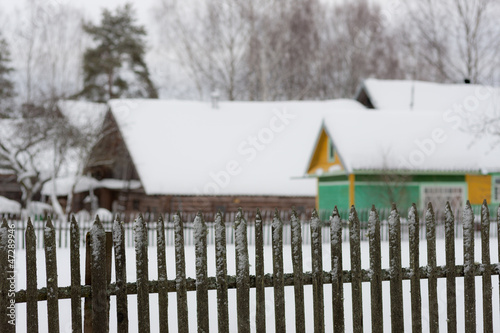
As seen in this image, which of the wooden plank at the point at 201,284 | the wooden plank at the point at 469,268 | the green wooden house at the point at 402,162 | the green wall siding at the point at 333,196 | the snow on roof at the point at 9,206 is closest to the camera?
the wooden plank at the point at 201,284

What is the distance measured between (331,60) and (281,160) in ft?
67.0

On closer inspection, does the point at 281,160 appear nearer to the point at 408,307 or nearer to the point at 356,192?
the point at 356,192

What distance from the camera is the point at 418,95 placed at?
36.9 metres

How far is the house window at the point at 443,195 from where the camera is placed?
23531 millimetres

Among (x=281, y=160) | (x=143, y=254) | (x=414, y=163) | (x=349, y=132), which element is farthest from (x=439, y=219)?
(x=143, y=254)

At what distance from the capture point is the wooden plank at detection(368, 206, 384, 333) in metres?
5.14

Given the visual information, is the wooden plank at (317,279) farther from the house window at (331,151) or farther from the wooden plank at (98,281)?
the house window at (331,151)

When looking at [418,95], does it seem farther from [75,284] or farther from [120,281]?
[75,284]

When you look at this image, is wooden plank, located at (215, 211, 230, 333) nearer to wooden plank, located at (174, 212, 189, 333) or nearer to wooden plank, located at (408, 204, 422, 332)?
wooden plank, located at (174, 212, 189, 333)

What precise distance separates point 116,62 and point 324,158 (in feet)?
86.3

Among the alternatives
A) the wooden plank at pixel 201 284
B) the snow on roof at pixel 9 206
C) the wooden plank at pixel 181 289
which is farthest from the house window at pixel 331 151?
the wooden plank at pixel 181 289

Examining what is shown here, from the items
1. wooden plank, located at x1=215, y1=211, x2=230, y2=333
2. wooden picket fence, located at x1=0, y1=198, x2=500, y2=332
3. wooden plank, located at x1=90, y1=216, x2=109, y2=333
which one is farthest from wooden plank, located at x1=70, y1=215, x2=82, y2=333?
wooden plank, located at x1=215, y1=211, x2=230, y2=333

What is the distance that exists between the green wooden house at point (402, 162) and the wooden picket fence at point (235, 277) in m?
16.9

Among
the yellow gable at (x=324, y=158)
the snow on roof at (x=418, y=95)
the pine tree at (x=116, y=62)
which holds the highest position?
the pine tree at (x=116, y=62)
